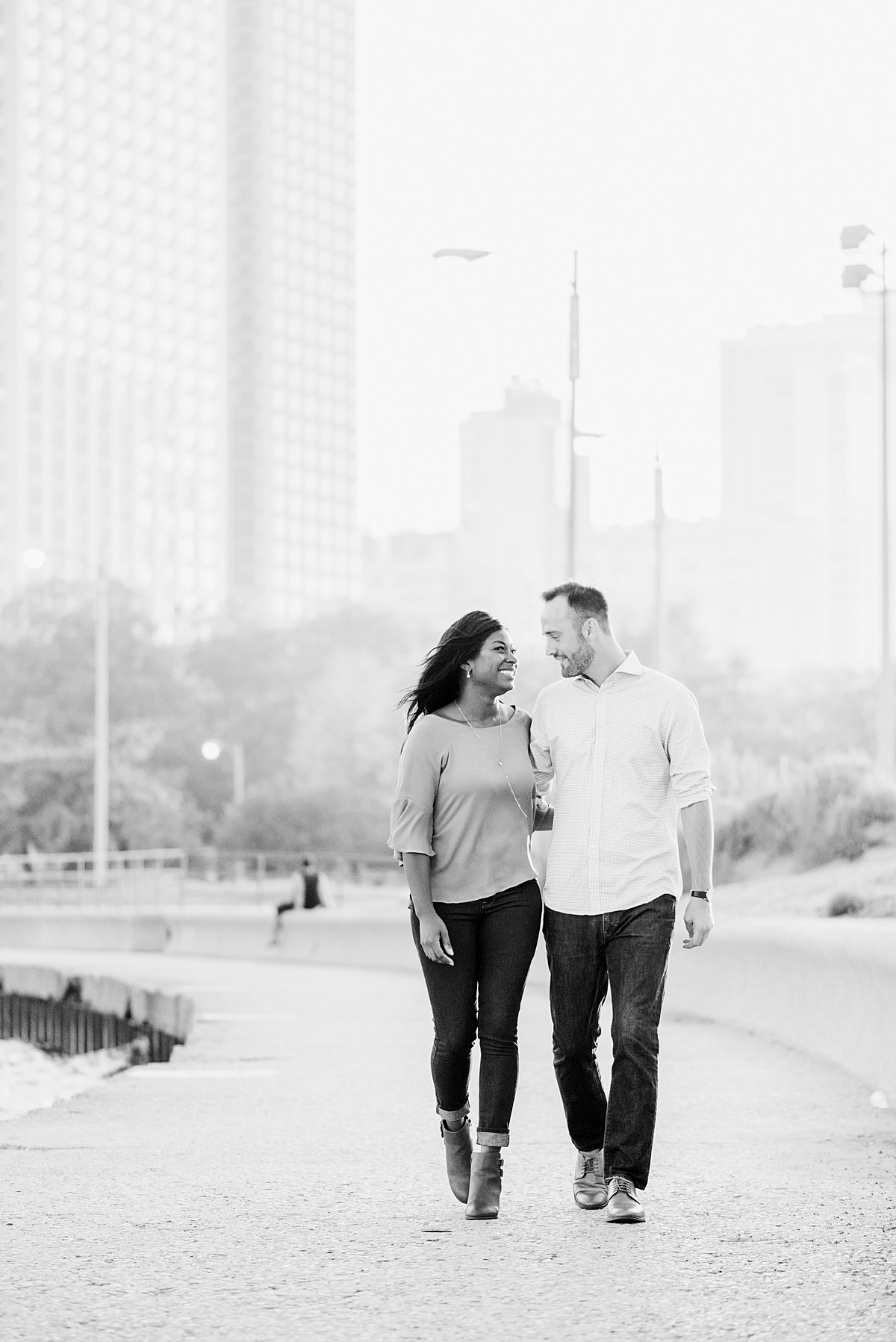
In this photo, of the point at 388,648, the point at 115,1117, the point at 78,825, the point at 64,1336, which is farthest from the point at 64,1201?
the point at 388,648

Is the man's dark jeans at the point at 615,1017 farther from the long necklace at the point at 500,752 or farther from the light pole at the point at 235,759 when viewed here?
the light pole at the point at 235,759

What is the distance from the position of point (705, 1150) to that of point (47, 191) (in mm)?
176028

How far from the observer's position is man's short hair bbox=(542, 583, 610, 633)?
6.75 m

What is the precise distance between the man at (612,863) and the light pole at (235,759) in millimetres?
56221

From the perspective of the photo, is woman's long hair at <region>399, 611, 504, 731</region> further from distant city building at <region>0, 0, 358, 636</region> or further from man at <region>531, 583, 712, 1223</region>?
distant city building at <region>0, 0, 358, 636</region>

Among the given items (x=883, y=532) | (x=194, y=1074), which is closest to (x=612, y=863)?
(x=194, y=1074)

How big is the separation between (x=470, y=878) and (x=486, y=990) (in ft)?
1.17

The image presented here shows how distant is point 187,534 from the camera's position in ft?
610

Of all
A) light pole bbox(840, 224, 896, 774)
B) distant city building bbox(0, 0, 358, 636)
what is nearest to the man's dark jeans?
light pole bbox(840, 224, 896, 774)

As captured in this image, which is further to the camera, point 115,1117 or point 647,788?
point 115,1117

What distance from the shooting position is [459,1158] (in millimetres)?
6734

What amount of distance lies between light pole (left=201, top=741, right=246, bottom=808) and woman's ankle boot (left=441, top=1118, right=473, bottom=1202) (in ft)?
184

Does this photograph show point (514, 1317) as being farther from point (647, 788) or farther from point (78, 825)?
point (78, 825)

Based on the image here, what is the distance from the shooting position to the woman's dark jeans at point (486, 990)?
6613 mm
